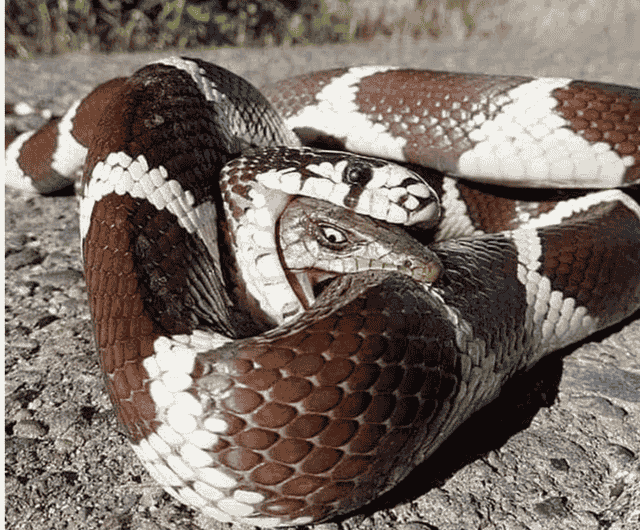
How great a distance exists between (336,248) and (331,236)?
5cm

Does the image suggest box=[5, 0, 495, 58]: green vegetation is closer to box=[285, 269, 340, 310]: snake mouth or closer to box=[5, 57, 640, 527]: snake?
box=[5, 57, 640, 527]: snake

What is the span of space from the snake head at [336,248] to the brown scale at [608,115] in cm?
123

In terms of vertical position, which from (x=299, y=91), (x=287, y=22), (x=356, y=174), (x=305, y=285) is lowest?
(x=287, y=22)

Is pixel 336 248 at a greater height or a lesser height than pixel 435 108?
lesser

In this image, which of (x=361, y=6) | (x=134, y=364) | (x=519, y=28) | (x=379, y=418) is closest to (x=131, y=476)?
(x=134, y=364)

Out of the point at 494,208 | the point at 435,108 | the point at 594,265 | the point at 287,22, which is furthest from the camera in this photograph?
the point at 287,22

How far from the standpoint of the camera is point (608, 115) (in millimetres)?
2967

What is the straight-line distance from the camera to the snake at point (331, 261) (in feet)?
5.55

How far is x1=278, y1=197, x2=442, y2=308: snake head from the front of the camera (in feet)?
7.11

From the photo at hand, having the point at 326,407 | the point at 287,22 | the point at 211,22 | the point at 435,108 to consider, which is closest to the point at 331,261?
the point at 326,407

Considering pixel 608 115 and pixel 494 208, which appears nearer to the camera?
pixel 608 115

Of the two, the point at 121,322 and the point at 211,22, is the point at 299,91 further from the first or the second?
the point at 211,22

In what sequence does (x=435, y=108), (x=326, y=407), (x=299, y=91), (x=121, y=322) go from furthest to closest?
1. (x=299, y=91)
2. (x=435, y=108)
3. (x=121, y=322)
4. (x=326, y=407)

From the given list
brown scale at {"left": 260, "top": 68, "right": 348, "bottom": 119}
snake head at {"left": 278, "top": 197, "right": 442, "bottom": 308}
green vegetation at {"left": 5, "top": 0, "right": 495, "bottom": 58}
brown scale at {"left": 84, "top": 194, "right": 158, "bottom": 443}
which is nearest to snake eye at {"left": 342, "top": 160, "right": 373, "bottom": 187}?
snake head at {"left": 278, "top": 197, "right": 442, "bottom": 308}
